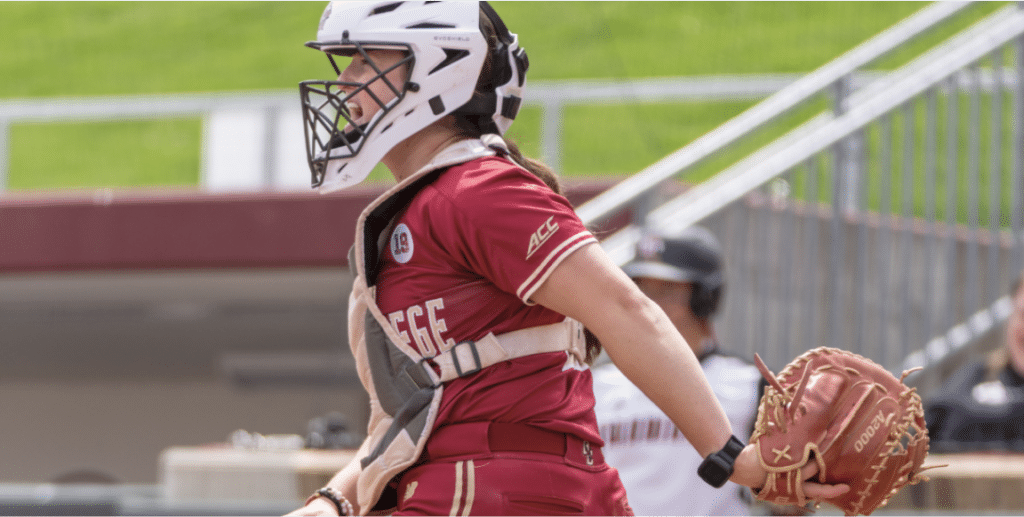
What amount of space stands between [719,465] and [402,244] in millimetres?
648

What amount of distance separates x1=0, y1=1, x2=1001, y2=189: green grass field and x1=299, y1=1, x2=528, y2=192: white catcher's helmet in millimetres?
15860

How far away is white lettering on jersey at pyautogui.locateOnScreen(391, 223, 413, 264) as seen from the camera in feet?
7.12

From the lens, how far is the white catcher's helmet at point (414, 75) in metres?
2.32

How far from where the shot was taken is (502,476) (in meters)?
2.06

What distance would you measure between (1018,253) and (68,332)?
28.5ft

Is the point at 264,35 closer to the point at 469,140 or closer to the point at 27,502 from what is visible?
the point at 27,502

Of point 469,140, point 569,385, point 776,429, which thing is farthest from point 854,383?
point 469,140

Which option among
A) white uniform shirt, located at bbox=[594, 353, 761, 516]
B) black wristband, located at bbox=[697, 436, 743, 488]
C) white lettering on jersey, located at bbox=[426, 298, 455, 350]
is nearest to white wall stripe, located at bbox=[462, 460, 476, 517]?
white lettering on jersey, located at bbox=[426, 298, 455, 350]

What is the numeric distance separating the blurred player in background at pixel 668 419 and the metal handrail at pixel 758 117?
971mm

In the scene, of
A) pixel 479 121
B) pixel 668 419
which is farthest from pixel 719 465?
pixel 668 419

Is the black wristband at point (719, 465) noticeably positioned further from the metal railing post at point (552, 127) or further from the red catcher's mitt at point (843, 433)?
the metal railing post at point (552, 127)

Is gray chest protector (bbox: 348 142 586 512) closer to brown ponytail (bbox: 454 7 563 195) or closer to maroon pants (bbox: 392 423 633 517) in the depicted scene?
maroon pants (bbox: 392 423 633 517)

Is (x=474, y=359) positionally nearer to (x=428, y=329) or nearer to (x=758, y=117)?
(x=428, y=329)

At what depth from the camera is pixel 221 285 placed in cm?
1037
